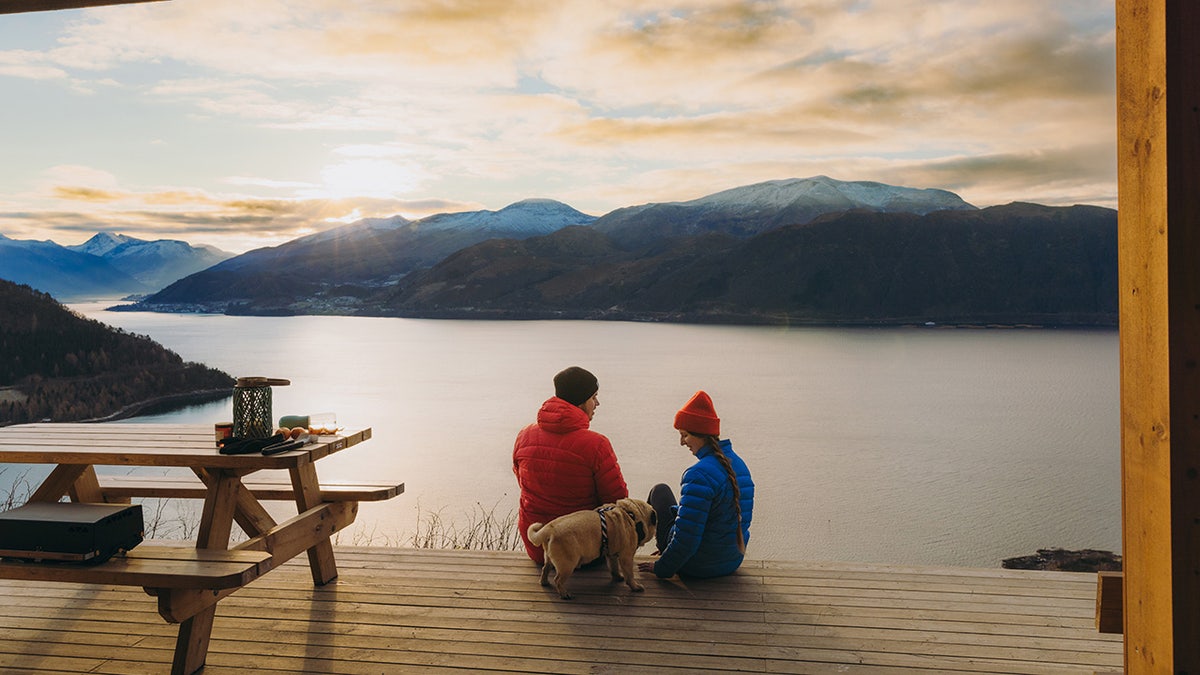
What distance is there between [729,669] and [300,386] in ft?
185

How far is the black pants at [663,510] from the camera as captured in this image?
383cm

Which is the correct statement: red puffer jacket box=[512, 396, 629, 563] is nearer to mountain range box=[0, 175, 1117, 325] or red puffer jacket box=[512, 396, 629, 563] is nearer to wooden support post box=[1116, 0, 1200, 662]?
wooden support post box=[1116, 0, 1200, 662]

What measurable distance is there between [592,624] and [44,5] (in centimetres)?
285

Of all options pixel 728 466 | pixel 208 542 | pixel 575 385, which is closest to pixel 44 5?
pixel 208 542

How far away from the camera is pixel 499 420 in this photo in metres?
39.8

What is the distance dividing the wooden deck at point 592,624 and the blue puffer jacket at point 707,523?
0.26 ft

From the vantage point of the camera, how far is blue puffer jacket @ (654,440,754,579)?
3398 millimetres

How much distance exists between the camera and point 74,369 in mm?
35531

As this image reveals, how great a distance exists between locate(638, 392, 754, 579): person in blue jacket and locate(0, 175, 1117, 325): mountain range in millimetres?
97183

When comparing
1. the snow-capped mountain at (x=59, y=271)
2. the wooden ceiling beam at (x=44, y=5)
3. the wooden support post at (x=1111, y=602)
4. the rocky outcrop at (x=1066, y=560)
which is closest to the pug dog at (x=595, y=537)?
the wooden support post at (x=1111, y=602)

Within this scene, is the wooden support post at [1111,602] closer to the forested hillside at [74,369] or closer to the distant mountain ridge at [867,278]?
the forested hillside at [74,369]

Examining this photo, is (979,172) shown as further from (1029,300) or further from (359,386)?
(359,386)

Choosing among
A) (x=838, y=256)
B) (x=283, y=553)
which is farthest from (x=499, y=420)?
(x=838, y=256)

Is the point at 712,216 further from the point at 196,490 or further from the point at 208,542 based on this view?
the point at 208,542
